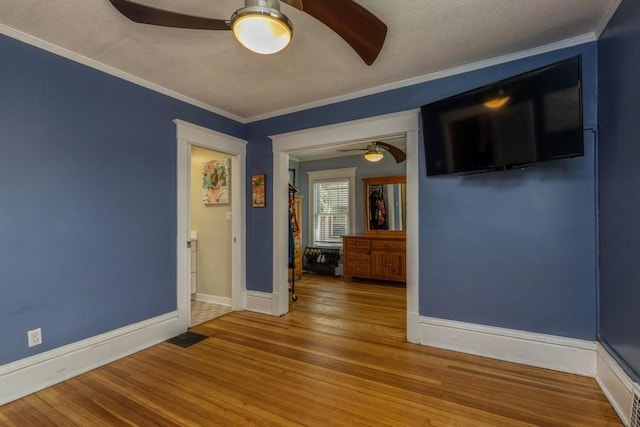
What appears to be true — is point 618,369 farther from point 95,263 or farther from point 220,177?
point 220,177

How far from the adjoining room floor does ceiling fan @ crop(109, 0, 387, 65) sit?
301cm

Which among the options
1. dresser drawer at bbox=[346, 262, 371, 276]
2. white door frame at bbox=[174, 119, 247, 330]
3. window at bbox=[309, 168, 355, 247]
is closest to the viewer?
white door frame at bbox=[174, 119, 247, 330]

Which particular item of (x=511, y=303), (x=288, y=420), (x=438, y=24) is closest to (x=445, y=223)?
(x=511, y=303)

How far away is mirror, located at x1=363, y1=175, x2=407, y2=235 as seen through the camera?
5668 millimetres

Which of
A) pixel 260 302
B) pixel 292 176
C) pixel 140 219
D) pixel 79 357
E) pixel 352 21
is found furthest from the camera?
pixel 292 176

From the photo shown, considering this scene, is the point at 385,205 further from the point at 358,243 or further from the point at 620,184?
the point at 620,184

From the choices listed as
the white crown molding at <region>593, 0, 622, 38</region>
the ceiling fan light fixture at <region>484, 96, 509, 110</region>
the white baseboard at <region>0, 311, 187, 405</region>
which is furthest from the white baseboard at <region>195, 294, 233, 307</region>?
the white crown molding at <region>593, 0, 622, 38</region>

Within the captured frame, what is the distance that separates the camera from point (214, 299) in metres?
4.28

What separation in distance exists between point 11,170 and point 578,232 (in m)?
4.12

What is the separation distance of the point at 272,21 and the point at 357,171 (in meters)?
4.90

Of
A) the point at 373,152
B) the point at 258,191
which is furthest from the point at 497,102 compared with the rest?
the point at 258,191

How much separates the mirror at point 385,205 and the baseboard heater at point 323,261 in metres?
0.86

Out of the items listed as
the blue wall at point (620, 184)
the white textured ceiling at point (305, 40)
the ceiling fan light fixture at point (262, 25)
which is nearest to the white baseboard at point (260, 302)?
the white textured ceiling at point (305, 40)

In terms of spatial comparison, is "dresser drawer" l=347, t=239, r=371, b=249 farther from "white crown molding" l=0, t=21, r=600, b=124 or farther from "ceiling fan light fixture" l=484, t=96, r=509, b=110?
"ceiling fan light fixture" l=484, t=96, r=509, b=110
